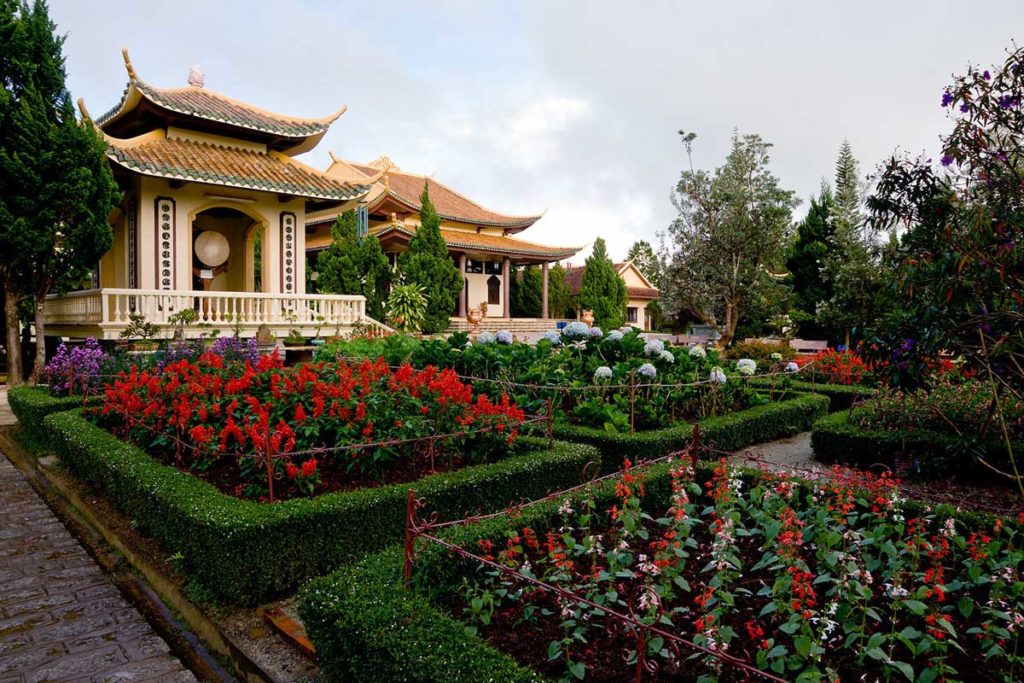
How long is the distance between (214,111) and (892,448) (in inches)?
600

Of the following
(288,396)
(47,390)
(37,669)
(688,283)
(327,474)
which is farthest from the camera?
(688,283)

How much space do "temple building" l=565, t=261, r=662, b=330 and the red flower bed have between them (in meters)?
37.1

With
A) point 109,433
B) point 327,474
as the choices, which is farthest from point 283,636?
point 109,433

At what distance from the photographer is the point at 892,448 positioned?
6840mm

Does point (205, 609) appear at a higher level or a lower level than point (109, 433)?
lower

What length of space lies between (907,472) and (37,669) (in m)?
7.22

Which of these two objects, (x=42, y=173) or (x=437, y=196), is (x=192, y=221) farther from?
(x=437, y=196)

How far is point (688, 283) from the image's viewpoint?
70.6ft

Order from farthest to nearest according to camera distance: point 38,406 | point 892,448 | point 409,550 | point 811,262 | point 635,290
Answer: point 635,290 < point 811,262 < point 38,406 < point 892,448 < point 409,550

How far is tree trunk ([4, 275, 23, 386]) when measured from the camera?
12.0 m

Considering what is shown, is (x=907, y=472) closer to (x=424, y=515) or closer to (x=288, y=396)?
(x=424, y=515)

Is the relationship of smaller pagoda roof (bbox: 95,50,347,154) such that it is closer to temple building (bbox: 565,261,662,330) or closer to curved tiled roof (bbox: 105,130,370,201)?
curved tiled roof (bbox: 105,130,370,201)

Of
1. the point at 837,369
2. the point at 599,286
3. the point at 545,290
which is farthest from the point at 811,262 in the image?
the point at 837,369

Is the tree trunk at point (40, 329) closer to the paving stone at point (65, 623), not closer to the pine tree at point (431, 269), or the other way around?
the paving stone at point (65, 623)
